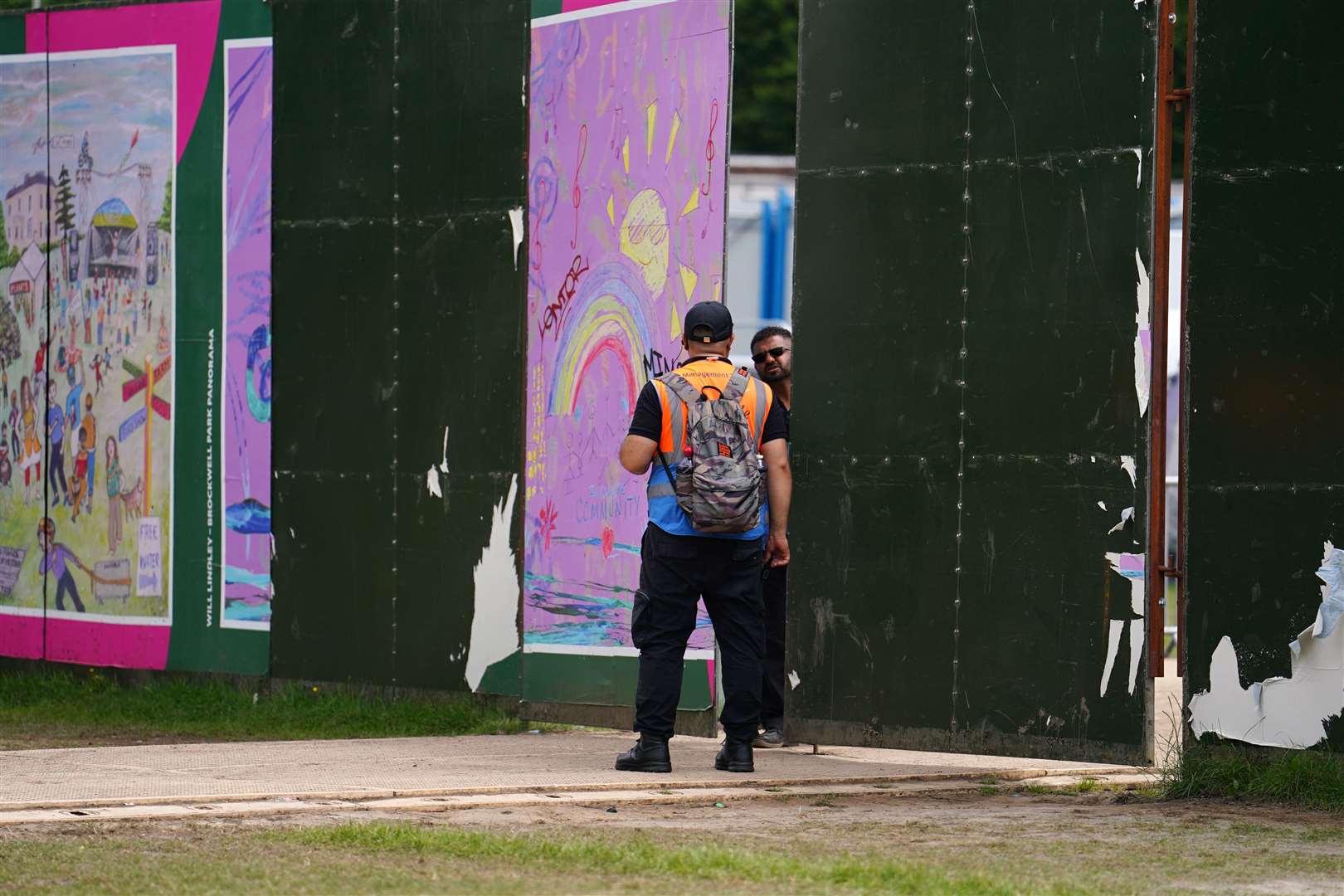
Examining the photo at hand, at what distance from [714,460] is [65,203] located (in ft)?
17.0

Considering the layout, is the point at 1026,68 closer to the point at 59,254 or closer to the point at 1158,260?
the point at 1158,260

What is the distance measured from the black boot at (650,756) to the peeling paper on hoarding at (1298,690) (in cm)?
210

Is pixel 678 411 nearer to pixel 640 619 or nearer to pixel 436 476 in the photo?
pixel 640 619

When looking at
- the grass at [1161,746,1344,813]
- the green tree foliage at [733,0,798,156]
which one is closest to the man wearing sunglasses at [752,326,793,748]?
the grass at [1161,746,1344,813]

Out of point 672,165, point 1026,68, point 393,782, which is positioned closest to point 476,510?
point 672,165

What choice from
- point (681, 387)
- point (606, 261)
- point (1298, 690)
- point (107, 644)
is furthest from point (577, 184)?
point (1298, 690)

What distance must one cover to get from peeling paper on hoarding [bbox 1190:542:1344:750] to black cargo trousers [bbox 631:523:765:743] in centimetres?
180

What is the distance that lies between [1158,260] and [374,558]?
4.36 m

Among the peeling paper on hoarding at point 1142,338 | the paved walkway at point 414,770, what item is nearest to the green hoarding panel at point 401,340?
the paved walkway at point 414,770

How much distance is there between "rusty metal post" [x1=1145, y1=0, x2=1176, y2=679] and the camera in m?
7.88

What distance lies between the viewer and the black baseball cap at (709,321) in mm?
8008

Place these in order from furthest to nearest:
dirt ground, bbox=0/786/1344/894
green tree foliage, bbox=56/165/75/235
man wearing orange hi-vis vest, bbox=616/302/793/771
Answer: green tree foliage, bbox=56/165/75/235
man wearing orange hi-vis vest, bbox=616/302/793/771
dirt ground, bbox=0/786/1344/894

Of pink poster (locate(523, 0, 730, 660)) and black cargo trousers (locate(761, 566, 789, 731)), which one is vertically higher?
pink poster (locate(523, 0, 730, 660))

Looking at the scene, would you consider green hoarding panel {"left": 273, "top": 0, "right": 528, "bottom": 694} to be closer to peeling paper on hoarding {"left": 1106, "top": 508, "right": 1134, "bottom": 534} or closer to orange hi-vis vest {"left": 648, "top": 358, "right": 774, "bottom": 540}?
orange hi-vis vest {"left": 648, "top": 358, "right": 774, "bottom": 540}
